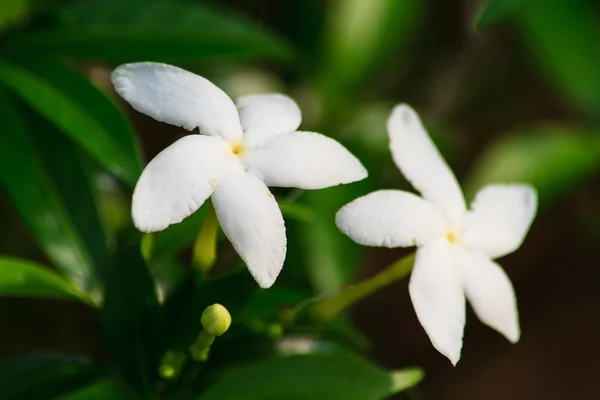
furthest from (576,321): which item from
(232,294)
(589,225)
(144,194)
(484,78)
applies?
(144,194)

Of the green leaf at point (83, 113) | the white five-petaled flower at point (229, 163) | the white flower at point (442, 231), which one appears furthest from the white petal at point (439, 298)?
the green leaf at point (83, 113)

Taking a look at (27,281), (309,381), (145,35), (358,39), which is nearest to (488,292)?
(309,381)

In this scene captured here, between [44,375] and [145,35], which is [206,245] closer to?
[44,375]

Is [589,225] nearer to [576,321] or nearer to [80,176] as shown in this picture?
[576,321]

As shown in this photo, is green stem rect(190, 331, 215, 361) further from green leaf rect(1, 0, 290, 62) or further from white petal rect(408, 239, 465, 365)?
green leaf rect(1, 0, 290, 62)

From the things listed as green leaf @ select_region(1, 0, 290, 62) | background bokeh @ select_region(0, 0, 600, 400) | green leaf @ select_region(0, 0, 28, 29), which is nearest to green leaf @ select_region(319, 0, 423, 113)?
background bokeh @ select_region(0, 0, 600, 400)
